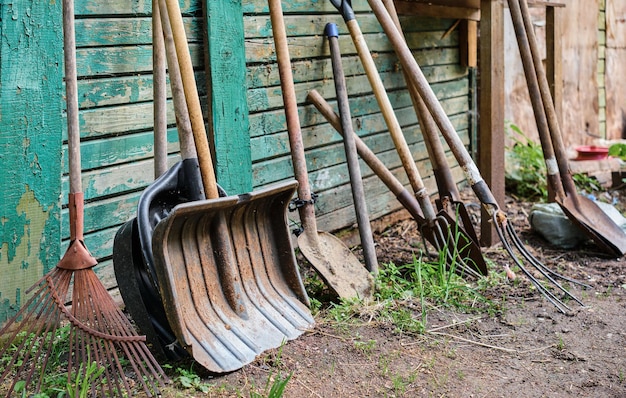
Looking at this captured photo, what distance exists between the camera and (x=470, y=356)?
2637 mm

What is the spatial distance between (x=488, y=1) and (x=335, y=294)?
1.98 meters

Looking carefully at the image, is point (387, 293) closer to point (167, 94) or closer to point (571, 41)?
point (167, 94)

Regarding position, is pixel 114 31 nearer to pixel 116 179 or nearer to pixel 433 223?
pixel 116 179

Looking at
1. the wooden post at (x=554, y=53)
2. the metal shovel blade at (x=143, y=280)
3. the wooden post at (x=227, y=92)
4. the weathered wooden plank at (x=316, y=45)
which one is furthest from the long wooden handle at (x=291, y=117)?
the wooden post at (x=554, y=53)

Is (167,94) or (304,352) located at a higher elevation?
(167,94)

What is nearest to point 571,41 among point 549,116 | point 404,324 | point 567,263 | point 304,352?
point 549,116

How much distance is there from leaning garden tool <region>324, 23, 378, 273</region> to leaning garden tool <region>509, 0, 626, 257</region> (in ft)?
3.82

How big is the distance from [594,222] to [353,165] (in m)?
1.54

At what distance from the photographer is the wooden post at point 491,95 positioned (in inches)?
156

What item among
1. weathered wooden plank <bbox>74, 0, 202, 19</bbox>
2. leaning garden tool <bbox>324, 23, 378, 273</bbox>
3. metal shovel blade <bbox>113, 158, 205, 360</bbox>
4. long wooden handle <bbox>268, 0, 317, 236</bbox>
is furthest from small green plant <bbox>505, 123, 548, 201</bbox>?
metal shovel blade <bbox>113, 158, 205, 360</bbox>

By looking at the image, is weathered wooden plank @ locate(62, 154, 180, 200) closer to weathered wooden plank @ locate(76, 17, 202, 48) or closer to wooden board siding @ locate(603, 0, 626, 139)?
weathered wooden plank @ locate(76, 17, 202, 48)

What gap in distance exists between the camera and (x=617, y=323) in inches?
117

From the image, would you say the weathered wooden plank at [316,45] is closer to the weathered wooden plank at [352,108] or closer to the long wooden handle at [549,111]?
the weathered wooden plank at [352,108]

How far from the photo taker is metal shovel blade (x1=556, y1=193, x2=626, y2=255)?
3904mm
